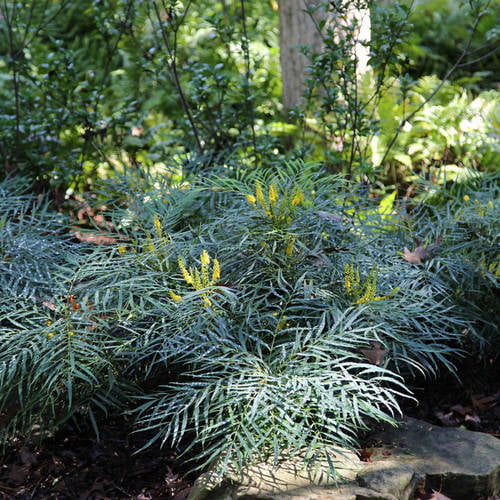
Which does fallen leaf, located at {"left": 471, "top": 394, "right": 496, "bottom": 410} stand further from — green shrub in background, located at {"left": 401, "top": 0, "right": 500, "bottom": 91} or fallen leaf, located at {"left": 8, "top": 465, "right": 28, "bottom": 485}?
green shrub in background, located at {"left": 401, "top": 0, "right": 500, "bottom": 91}

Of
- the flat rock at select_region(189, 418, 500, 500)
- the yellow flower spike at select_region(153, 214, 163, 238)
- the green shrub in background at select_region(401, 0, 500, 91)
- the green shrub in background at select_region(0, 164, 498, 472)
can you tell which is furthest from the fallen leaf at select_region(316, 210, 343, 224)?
the green shrub in background at select_region(401, 0, 500, 91)

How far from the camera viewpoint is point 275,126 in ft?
17.3

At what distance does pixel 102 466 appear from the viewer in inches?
104

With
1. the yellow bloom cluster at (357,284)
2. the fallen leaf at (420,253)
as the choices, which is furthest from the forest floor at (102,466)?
the fallen leaf at (420,253)

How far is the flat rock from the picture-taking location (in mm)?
2113

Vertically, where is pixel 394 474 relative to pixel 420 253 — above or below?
below

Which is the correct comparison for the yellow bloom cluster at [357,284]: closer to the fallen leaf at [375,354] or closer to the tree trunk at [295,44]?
the fallen leaf at [375,354]

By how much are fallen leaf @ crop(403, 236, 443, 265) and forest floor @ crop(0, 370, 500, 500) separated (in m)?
0.73

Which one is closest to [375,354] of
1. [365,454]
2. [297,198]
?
[365,454]

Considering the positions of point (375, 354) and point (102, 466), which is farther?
point (102, 466)

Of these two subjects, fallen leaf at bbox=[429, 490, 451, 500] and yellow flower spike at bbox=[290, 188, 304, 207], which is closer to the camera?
fallen leaf at bbox=[429, 490, 451, 500]

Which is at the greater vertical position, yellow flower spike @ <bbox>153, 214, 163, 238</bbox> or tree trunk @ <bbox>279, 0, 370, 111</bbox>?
tree trunk @ <bbox>279, 0, 370, 111</bbox>

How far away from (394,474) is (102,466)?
1.21 metres

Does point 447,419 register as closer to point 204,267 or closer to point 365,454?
point 365,454
